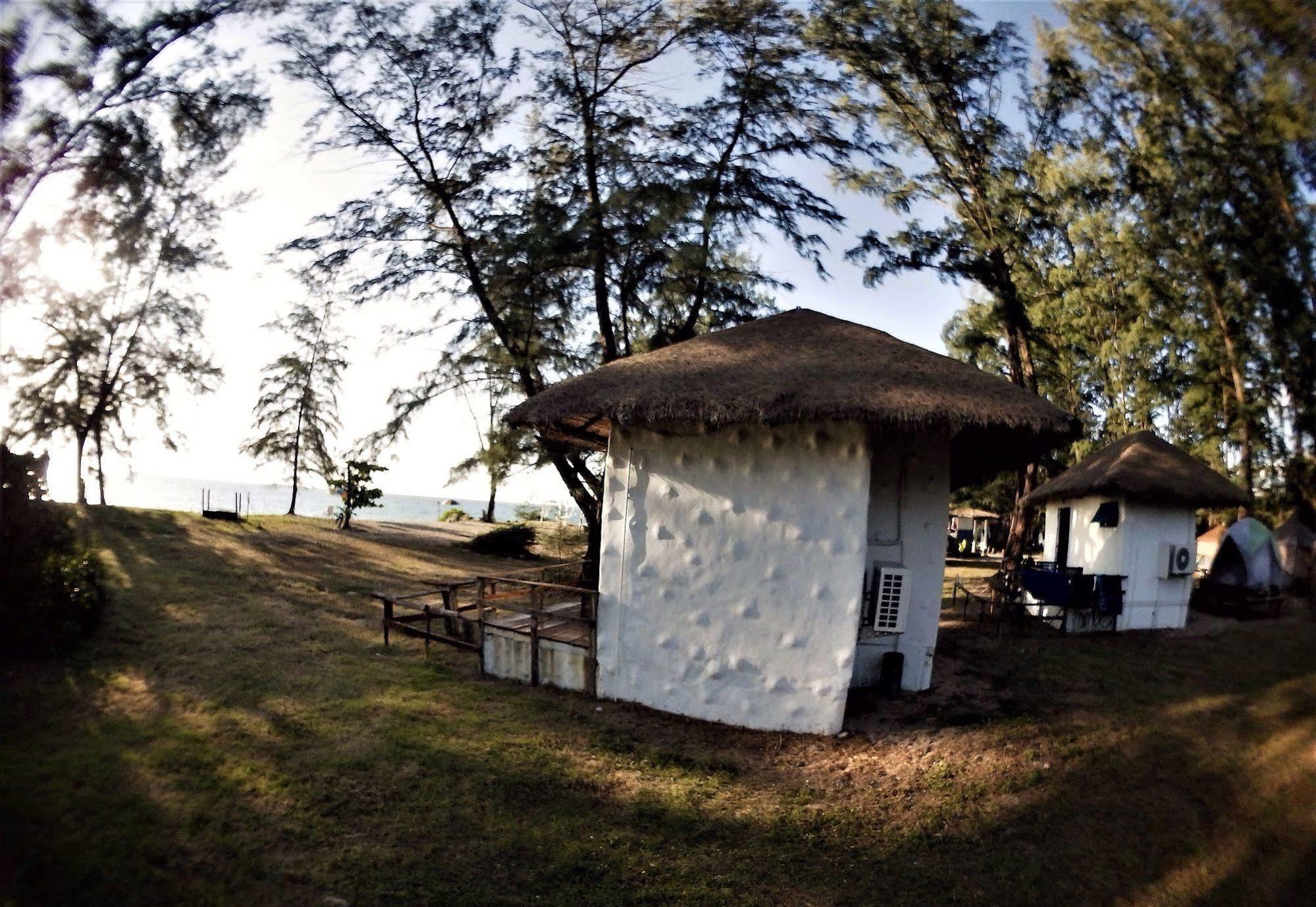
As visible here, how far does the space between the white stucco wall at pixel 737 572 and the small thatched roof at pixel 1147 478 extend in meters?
7.63

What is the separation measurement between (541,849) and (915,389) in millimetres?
5166

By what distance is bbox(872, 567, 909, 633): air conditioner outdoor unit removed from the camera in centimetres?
817

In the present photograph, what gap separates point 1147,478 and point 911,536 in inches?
270

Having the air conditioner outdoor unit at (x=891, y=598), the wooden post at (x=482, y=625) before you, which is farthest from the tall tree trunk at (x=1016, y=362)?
the wooden post at (x=482, y=625)

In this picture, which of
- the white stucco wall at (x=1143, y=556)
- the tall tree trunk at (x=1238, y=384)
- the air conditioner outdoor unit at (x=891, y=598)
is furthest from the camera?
the tall tree trunk at (x=1238, y=384)

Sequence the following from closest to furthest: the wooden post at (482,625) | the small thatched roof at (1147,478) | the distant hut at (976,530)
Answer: the wooden post at (482,625) → the small thatched roof at (1147,478) → the distant hut at (976,530)

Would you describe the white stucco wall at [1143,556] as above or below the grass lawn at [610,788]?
above

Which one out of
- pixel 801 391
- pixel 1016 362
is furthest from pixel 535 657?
pixel 1016 362

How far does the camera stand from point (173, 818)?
4836 mm

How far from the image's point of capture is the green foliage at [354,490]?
21.4 meters

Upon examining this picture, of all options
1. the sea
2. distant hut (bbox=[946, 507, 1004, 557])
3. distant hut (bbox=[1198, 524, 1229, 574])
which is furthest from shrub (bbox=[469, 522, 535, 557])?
distant hut (bbox=[1198, 524, 1229, 574])

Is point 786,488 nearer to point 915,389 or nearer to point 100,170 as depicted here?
point 915,389

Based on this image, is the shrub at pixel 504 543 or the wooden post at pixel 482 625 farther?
the shrub at pixel 504 543

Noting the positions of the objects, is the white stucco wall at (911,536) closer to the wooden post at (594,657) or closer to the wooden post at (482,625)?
the wooden post at (594,657)
